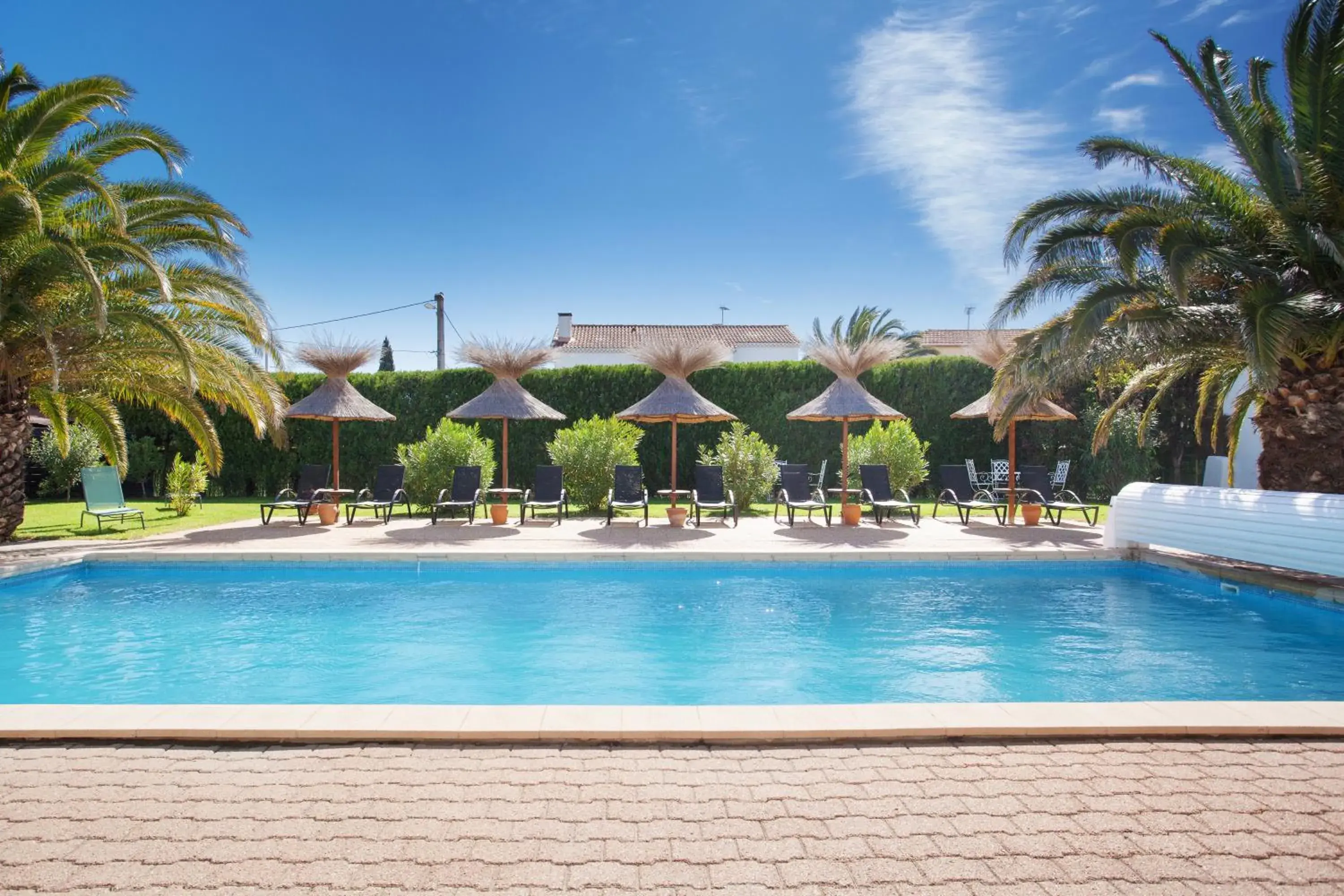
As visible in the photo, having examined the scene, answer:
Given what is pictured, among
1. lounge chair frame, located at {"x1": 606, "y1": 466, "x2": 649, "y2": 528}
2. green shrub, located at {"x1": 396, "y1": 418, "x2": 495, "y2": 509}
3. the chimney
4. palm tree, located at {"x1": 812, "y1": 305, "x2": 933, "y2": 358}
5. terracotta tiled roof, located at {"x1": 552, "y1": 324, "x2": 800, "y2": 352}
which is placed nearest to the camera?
lounge chair frame, located at {"x1": 606, "y1": 466, "x2": 649, "y2": 528}

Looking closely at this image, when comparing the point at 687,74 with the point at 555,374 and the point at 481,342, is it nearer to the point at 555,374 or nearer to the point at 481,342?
the point at 481,342

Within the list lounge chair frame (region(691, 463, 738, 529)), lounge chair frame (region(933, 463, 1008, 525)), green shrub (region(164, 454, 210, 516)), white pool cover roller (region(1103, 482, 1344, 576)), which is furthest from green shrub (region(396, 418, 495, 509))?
white pool cover roller (region(1103, 482, 1344, 576))

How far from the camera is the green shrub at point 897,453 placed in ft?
50.4

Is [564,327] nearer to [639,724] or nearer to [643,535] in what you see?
[643,535]

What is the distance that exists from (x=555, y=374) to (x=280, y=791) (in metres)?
16.5

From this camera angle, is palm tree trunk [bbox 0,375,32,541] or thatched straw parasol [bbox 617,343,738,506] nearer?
palm tree trunk [bbox 0,375,32,541]

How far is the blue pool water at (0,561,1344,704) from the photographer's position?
561 centimetres

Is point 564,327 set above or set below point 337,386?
above

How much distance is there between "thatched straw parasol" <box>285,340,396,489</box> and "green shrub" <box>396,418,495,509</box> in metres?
0.91

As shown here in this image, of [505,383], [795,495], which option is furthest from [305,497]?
[795,495]

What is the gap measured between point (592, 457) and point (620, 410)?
14.7 feet

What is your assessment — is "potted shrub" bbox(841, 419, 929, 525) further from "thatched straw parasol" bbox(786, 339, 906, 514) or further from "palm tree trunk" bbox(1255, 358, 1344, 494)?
"palm tree trunk" bbox(1255, 358, 1344, 494)

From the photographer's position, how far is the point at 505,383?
14.4 meters

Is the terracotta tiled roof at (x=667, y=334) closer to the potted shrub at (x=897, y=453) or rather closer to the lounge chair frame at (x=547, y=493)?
the potted shrub at (x=897, y=453)
